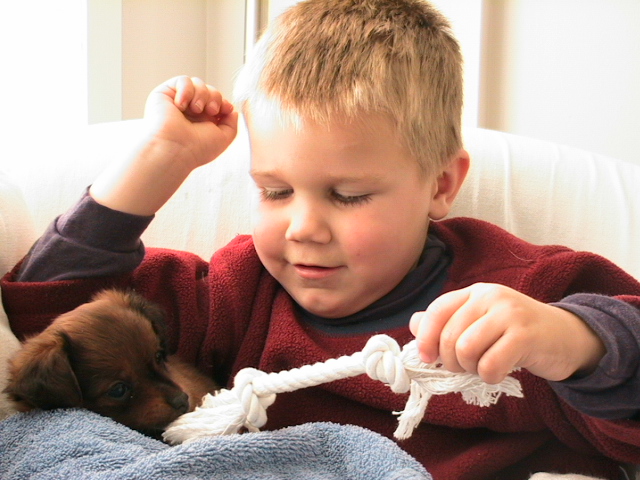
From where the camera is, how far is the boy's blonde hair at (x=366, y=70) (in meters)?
0.96

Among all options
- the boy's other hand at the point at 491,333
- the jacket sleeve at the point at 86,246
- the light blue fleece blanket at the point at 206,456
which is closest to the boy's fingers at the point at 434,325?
the boy's other hand at the point at 491,333

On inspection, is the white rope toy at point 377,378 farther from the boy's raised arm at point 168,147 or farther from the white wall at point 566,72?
the white wall at point 566,72

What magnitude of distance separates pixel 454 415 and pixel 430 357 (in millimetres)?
317

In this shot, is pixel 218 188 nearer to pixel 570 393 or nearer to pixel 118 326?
pixel 118 326

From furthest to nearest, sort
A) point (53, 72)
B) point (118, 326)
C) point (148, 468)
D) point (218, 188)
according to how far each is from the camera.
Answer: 1. point (53, 72)
2. point (218, 188)
3. point (118, 326)
4. point (148, 468)

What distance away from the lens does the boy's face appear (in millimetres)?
930

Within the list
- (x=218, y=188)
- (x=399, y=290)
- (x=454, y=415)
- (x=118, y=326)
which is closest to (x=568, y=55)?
(x=218, y=188)

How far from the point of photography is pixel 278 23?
1.12 metres

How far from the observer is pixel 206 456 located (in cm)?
70

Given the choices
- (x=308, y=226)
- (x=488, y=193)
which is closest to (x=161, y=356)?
(x=308, y=226)

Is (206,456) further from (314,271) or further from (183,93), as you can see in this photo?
(183,93)

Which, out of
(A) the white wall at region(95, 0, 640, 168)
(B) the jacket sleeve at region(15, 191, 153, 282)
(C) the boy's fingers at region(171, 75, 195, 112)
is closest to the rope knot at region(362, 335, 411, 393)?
(B) the jacket sleeve at region(15, 191, 153, 282)

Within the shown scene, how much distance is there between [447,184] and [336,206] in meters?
0.24

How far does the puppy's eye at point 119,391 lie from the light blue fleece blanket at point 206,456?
0.45 ft
